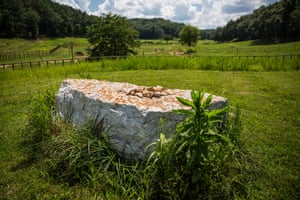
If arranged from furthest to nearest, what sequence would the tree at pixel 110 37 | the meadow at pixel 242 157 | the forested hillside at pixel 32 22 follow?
the forested hillside at pixel 32 22
the tree at pixel 110 37
the meadow at pixel 242 157

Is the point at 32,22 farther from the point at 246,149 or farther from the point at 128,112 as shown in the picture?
the point at 246,149

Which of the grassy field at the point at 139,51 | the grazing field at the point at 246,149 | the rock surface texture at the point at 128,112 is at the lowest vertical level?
the grazing field at the point at 246,149

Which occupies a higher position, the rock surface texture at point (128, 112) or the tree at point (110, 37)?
the tree at point (110, 37)

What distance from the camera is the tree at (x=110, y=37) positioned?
21.3 m

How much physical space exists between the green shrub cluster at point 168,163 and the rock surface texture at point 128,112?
15 cm

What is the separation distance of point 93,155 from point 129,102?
91 centimetres

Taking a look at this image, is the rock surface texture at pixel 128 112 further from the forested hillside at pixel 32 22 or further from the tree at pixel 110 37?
the forested hillside at pixel 32 22

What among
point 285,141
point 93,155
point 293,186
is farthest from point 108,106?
point 285,141

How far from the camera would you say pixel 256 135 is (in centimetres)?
407

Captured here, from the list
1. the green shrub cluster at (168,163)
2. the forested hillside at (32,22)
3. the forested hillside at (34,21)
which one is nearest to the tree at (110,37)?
the forested hillside at (34,21)

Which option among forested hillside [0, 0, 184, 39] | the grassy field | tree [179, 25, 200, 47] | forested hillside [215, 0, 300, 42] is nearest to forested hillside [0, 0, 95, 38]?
forested hillside [0, 0, 184, 39]

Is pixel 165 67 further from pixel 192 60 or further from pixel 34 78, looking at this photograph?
pixel 34 78

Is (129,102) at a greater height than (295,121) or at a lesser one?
greater

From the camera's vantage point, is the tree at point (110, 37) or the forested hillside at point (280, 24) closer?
the tree at point (110, 37)
